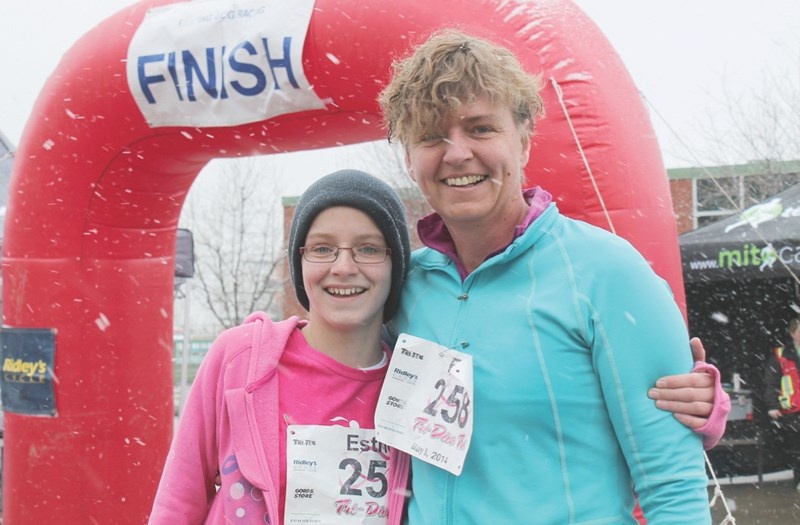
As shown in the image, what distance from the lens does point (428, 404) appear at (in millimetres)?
1741

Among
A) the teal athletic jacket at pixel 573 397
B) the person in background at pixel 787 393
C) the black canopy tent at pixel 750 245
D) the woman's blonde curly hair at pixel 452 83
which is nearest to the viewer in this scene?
the teal athletic jacket at pixel 573 397

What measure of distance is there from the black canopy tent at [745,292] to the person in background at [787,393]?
34 cm

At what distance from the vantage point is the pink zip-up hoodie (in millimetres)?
1787

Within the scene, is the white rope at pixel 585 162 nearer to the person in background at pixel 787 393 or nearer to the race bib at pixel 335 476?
the race bib at pixel 335 476

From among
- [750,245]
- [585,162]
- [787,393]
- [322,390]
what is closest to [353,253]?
[322,390]

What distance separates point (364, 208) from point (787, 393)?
634cm

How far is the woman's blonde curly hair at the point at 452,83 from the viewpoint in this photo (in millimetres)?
1610

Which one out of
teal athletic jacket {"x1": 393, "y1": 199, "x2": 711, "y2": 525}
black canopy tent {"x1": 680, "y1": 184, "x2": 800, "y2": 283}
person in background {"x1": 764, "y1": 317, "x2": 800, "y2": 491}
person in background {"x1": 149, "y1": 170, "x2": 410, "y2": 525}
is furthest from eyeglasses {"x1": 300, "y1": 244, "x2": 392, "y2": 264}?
person in background {"x1": 764, "y1": 317, "x2": 800, "y2": 491}

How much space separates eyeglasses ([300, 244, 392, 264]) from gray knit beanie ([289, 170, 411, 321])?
0.11 feet

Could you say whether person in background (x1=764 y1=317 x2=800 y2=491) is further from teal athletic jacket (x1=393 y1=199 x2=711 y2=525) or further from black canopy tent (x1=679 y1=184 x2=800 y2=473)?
teal athletic jacket (x1=393 y1=199 x2=711 y2=525)

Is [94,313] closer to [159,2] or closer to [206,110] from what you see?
[206,110]

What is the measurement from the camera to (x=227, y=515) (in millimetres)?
1797

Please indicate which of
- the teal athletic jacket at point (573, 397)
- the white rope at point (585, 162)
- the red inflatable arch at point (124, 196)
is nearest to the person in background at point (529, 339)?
the teal athletic jacket at point (573, 397)

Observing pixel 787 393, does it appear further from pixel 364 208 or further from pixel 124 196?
pixel 364 208
